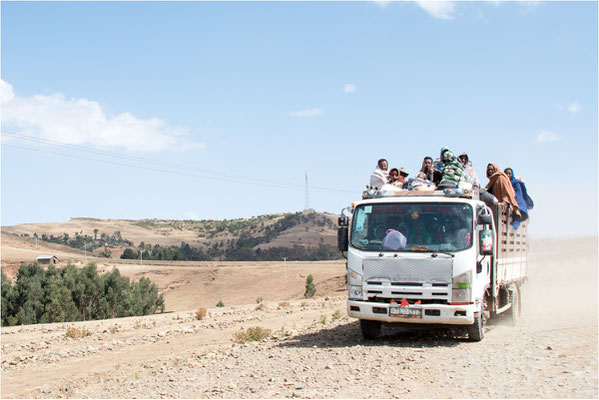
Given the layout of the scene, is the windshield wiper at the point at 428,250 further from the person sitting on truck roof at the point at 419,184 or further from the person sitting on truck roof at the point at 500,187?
the person sitting on truck roof at the point at 500,187

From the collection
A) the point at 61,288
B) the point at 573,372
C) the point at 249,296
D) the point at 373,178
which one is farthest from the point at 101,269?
the point at 573,372

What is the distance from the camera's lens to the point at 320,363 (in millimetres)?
10055

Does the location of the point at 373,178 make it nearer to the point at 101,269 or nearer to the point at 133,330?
the point at 133,330

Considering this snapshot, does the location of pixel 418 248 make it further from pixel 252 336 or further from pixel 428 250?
pixel 252 336

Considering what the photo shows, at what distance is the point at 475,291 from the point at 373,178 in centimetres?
347

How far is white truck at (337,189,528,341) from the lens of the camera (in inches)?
423

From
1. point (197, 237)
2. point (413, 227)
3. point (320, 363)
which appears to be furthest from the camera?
point (197, 237)

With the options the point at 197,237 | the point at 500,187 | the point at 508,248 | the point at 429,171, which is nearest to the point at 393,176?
the point at 429,171

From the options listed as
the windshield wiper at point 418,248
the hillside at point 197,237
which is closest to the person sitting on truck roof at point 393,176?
the windshield wiper at point 418,248

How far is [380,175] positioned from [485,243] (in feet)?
10.0

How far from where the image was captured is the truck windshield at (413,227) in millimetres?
11000

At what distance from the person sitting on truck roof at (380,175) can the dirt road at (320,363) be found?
3.23 m

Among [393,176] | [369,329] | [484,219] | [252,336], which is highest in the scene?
[393,176]

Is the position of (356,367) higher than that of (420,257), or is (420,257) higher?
(420,257)
